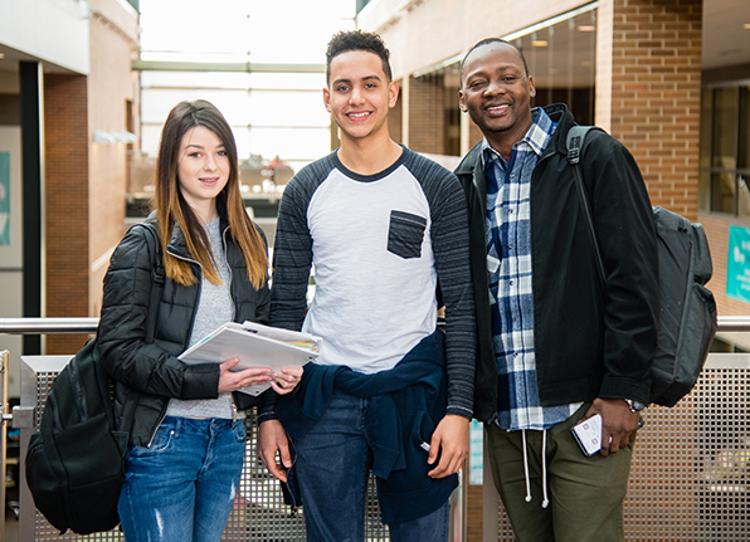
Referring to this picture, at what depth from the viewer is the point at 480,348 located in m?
3.35

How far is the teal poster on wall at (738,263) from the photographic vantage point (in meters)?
18.2

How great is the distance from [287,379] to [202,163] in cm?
71

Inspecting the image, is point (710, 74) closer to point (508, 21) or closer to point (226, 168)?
point (508, 21)

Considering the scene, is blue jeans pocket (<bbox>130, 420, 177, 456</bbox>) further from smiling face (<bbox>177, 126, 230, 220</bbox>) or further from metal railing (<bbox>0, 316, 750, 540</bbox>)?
metal railing (<bbox>0, 316, 750, 540</bbox>)

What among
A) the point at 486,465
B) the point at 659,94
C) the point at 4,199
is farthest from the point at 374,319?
the point at 4,199

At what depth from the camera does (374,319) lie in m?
3.26

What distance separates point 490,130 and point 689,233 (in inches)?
27.8

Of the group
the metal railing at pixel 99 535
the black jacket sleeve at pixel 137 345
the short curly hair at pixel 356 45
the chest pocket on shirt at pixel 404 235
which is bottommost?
the metal railing at pixel 99 535

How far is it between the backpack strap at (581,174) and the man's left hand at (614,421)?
37 centimetres

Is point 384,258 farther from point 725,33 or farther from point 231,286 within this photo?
point 725,33

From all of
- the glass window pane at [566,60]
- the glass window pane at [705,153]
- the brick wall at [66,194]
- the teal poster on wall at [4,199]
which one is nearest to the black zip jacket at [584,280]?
the glass window pane at [566,60]

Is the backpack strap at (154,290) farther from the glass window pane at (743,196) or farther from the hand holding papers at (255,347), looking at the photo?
the glass window pane at (743,196)

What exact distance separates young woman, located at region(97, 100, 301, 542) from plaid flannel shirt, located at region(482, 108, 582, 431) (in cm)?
68

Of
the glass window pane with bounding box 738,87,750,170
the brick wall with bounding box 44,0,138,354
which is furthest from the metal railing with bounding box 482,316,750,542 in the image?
the brick wall with bounding box 44,0,138,354
